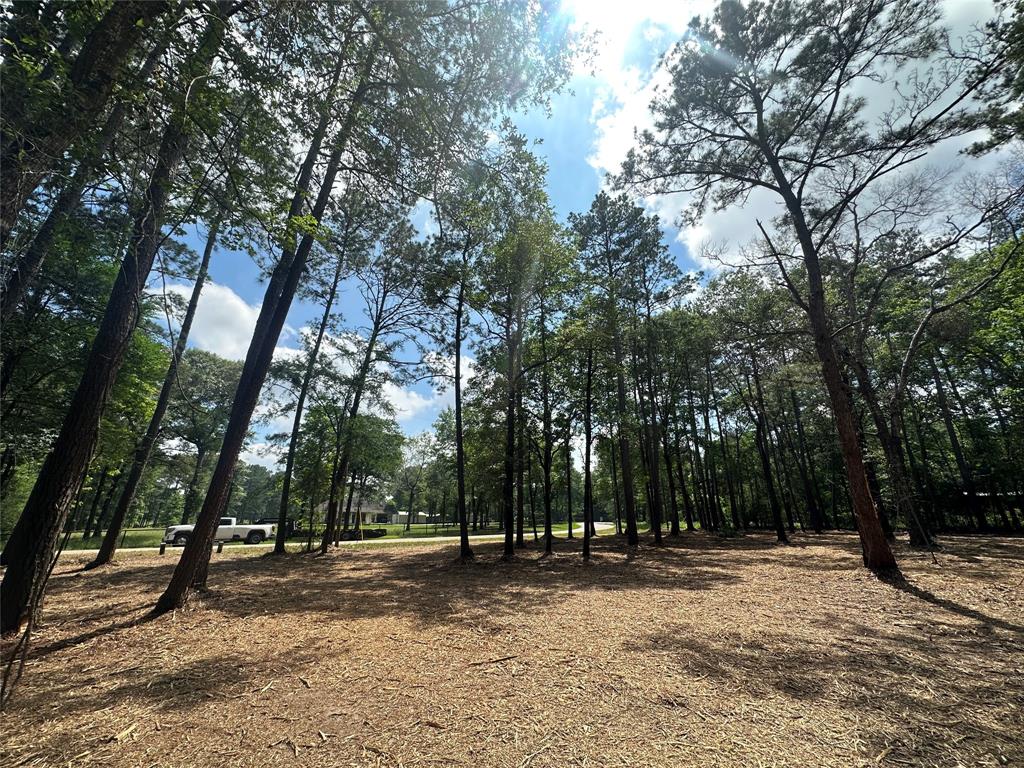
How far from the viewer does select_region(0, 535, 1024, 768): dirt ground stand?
2.49m

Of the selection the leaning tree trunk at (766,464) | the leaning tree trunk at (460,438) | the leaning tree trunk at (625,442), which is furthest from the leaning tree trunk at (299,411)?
the leaning tree trunk at (766,464)

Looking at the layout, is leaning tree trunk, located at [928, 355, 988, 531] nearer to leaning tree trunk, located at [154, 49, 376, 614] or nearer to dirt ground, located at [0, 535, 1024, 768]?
dirt ground, located at [0, 535, 1024, 768]

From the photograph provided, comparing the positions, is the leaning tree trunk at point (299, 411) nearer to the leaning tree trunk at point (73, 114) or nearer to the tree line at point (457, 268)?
the tree line at point (457, 268)

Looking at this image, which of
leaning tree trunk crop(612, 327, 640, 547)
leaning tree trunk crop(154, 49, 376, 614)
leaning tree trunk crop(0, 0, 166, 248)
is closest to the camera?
leaning tree trunk crop(0, 0, 166, 248)

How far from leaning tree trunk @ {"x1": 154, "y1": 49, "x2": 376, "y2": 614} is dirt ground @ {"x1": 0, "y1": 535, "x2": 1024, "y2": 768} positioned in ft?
2.11

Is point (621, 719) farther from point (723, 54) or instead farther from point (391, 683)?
point (723, 54)

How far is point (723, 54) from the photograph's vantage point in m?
9.72

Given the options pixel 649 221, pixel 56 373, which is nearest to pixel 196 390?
pixel 56 373

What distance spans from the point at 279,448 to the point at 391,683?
1783 centimetres

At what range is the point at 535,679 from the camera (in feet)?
11.6

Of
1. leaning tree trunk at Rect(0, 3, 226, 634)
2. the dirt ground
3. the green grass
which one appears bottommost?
the green grass

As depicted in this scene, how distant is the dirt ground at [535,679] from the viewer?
2.49 m

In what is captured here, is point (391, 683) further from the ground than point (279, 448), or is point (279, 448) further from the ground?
point (279, 448)

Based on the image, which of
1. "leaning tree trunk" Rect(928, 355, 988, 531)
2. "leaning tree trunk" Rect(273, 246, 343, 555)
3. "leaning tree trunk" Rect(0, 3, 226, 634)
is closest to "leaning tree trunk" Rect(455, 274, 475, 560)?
"leaning tree trunk" Rect(273, 246, 343, 555)
